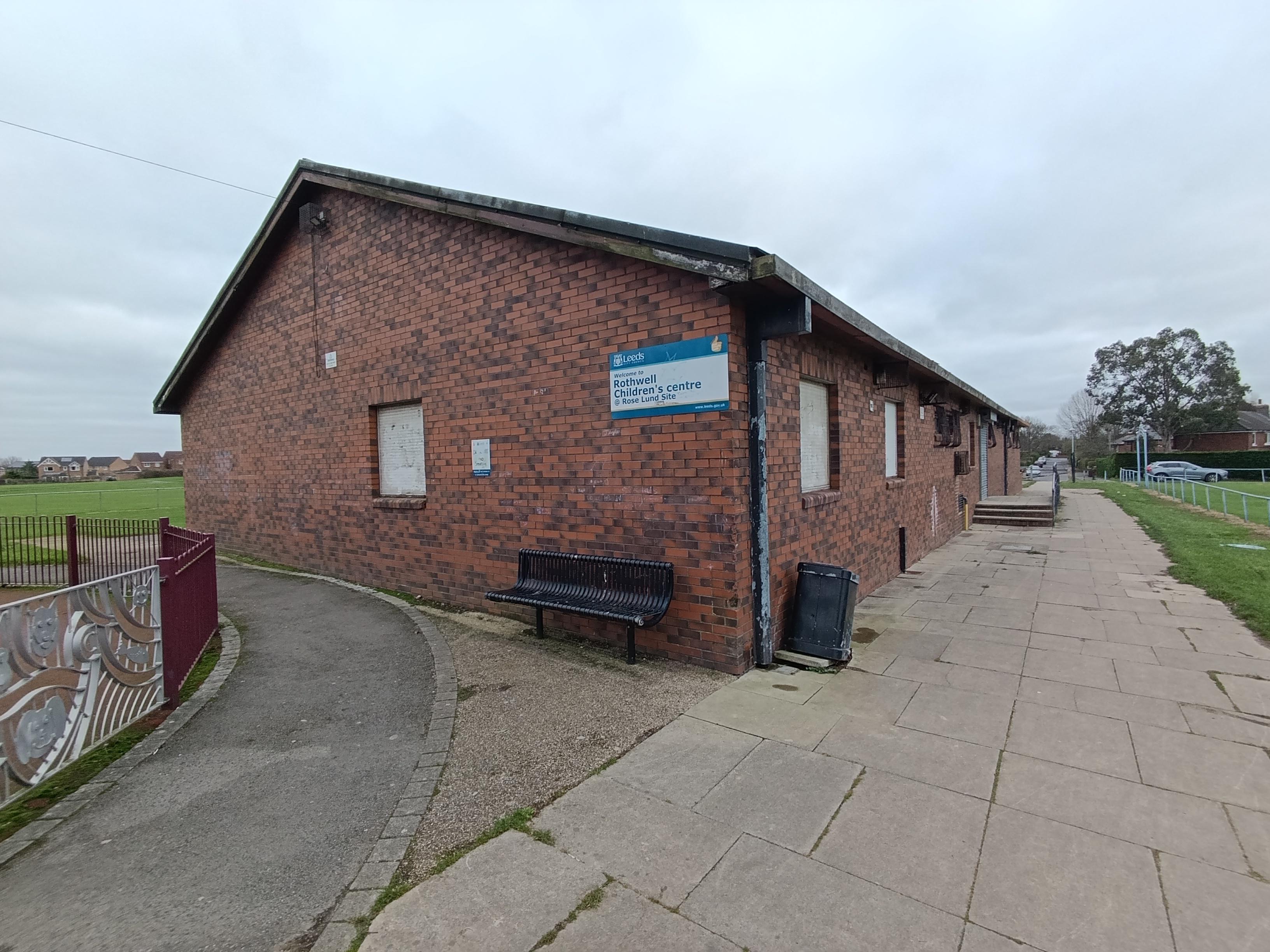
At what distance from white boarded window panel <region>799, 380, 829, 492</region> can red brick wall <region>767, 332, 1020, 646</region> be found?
0.40 ft

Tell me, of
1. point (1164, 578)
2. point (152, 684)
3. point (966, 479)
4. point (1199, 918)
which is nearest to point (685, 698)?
point (1199, 918)

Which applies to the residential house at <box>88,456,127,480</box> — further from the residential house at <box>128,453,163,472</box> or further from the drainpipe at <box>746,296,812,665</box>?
the drainpipe at <box>746,296,812,665</box>

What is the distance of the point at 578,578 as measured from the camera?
17.7 ft

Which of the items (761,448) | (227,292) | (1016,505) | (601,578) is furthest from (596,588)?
(1016,505)

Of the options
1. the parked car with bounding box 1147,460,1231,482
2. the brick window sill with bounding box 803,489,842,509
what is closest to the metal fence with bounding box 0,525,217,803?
the brick window sill with bounding box 803,489,842,509

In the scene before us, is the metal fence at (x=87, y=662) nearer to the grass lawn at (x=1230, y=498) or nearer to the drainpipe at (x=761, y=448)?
the drainpipe at (x=761, y=448)

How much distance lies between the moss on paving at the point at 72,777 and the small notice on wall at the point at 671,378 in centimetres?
395

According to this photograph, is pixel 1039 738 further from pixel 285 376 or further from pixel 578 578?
pixel 285 376

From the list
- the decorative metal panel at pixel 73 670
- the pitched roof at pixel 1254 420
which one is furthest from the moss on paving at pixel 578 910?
the pitched roof at pixel 1254 420

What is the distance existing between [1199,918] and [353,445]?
854 cm

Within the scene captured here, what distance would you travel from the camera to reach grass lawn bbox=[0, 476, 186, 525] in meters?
22.9

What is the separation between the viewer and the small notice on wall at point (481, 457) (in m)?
6.28

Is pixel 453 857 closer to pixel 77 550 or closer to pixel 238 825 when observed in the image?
pixel 238 825

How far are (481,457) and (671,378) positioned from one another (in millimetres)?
2583
